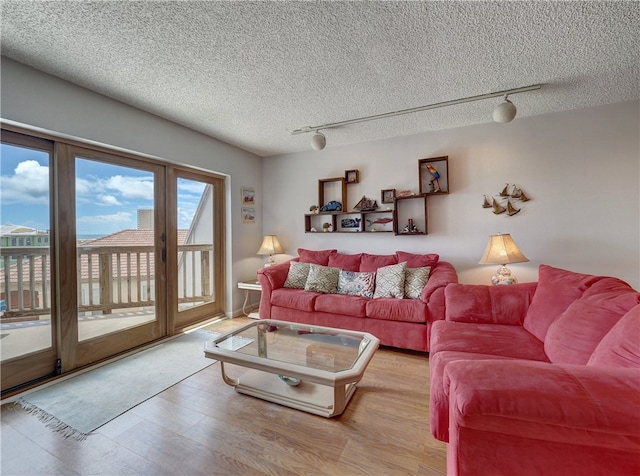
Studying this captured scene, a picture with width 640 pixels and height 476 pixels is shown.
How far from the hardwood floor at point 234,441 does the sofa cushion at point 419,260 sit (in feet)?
4.71

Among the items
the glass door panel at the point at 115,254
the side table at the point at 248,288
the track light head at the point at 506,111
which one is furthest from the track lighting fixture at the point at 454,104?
the side table at the point at 248,288

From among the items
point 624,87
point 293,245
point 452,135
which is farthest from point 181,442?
point 624,87

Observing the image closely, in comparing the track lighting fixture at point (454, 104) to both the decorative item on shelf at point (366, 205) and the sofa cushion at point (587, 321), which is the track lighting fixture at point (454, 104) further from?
the sofa cushion at point (587, 321)

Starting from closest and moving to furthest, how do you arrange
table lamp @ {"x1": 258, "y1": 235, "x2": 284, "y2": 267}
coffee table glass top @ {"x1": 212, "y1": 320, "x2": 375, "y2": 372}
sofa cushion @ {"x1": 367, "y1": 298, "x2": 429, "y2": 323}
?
coffee table glass top @ {"x1": 212, "y1": 320, "x2": 375, "y2": 372} → sofa cushion @ {"x1": 367, "y1": 298, "x2": 429, "y2": 323} → table lamp @ {"x1": 258, "y1": 235, "x2": 284, "y2": 267}

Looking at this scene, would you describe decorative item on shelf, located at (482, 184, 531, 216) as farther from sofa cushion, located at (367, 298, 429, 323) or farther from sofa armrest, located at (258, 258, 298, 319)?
sofa armrest, located at (258, 258, 298, 319)

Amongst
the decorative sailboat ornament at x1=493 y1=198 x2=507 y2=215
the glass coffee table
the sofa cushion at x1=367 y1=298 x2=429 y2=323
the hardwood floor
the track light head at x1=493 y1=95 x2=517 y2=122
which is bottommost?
the hardwood floor

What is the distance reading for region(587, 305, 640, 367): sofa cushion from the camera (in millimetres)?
956

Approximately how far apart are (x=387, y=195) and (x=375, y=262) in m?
0.91

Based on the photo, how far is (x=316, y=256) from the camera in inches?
142

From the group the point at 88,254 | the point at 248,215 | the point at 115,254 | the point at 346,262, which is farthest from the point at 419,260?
the point at 88,254

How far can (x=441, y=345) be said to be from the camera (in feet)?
5.35

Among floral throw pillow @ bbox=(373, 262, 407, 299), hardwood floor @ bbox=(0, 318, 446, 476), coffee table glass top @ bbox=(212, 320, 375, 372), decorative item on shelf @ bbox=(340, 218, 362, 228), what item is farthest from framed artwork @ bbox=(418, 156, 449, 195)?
hardwood floor @ bbox=(0, 318, 446, 476)

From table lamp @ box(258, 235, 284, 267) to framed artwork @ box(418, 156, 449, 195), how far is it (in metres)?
2.11

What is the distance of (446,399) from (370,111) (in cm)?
251
